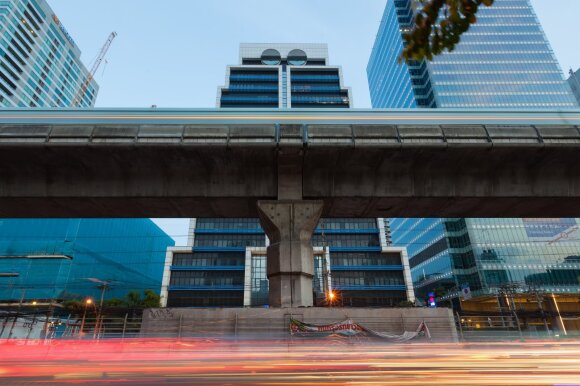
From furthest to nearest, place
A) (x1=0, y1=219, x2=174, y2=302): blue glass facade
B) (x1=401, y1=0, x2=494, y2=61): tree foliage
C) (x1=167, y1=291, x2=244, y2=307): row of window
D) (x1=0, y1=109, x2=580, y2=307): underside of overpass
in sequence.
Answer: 1. (x1=0, y1=219, x2=174, y2=302): blue glass facade
2. (x1=167, y1=291, x2=244, y2=307): row of window
3. (x1=0, y1=109, x2=580, y2=307): underside of overpass
4. (x1=401, y1=0, x2=494, y2=61): tree foliage

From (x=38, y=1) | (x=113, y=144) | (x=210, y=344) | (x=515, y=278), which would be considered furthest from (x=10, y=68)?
(x=515, y=278)

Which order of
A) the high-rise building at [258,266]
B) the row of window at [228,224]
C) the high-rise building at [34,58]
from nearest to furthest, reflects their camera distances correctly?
the high-rise building at [258,266]
the row of window at [228,224]
the high-rise building at [34,58]

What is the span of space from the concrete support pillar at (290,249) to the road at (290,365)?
2109 millimetres

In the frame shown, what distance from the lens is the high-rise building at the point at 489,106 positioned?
75.0 meters

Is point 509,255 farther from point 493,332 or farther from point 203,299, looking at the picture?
point 493,332

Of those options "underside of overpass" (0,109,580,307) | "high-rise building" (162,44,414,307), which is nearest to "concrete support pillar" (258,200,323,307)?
"underside of overpass" (0,109,580,307)

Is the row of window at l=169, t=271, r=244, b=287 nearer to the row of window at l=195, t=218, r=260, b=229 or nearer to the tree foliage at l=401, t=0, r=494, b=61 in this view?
the row of window at l=195, t=218, r=260, b=229

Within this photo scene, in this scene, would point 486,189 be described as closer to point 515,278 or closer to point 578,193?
point 578,193

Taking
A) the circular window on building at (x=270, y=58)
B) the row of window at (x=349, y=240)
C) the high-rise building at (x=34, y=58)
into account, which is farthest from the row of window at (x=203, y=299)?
the circular window on building at (x=270, y=58)

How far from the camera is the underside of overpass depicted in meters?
12.5

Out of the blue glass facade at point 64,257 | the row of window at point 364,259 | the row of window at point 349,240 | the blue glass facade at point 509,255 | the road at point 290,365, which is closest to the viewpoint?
the road at point 290,365

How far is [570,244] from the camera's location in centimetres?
7669

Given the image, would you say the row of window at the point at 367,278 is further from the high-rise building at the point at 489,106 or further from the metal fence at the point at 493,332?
the metal fence at the point at 493,332

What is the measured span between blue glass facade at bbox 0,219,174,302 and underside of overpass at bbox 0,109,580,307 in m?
61.9
